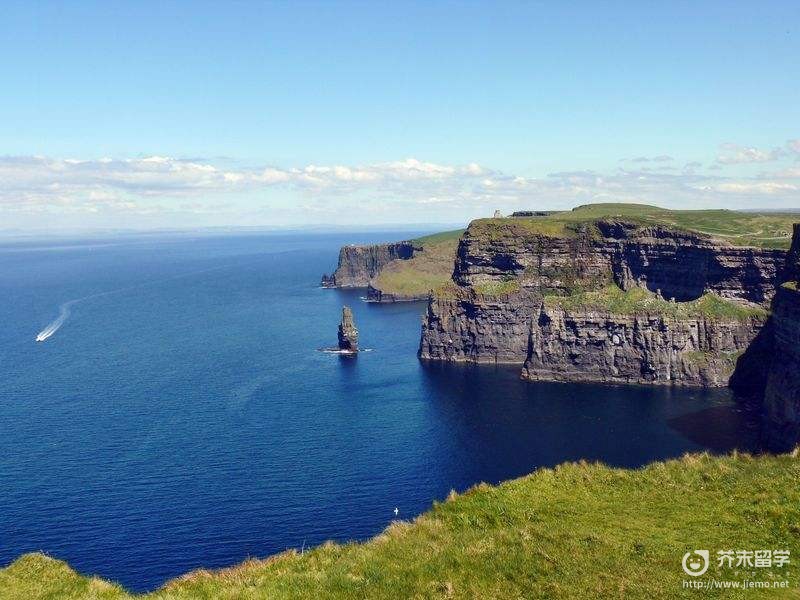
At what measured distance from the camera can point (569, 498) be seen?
3931cm

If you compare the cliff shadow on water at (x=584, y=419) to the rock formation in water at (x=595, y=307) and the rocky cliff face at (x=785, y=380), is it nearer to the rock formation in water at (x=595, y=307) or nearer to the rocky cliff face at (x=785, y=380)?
the rocky cliff face at (x=785, y=380)

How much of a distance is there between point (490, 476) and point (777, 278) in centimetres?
9075

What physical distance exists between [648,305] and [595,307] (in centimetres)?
1230

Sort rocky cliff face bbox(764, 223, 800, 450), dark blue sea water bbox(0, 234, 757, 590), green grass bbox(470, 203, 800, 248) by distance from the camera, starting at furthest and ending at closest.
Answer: green grass bbox(470, 203, 800, 248), rocky cliff face bbox(764, 223, 800, 450), dark blue sea water bbox(0, 234, 757, 590)

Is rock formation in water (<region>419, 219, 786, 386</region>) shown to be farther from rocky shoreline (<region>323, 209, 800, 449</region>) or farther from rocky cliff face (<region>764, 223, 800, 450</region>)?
rocky cliff face (<region>764, 223, 800, 450</region>)

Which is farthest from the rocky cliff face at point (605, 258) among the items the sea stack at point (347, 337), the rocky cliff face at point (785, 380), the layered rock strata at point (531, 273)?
the rocky cliff face at point (785, 380)

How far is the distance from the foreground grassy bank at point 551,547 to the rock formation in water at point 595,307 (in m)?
117

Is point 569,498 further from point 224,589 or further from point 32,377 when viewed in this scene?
point 32,377

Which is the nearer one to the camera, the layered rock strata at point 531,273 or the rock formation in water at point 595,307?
the rock formation in water at point 595,307

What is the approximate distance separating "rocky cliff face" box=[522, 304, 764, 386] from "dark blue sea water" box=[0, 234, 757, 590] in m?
6.79

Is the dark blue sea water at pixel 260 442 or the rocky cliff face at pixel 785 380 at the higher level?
the rocky cliff face at pixel 785 380

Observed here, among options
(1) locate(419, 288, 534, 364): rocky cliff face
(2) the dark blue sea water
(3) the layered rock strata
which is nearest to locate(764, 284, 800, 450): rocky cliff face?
(2) the dark blue sea water

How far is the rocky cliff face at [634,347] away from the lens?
149125 millimetres

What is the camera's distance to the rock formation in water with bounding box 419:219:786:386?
15088 centimetres
